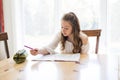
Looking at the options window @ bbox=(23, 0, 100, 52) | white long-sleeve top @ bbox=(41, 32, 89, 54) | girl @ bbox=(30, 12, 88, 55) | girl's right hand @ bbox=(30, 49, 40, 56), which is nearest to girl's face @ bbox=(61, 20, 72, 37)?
girl @ bbox=(30, 12, 88, 55)

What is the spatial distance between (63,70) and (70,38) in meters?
0.77

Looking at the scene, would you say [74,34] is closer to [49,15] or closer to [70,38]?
[70,38]

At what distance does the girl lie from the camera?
204cm

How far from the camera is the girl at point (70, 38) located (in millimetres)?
2037

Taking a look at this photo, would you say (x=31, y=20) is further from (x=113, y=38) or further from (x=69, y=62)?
(x=69, y=62)

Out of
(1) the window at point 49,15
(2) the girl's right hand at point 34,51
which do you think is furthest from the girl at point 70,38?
(1) the window at point 49,15

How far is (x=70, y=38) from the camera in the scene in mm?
2135

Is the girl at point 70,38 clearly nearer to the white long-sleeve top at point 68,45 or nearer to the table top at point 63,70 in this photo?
the white long-sleeve top at point 68,45

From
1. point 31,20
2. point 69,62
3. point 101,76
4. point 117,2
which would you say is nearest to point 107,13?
point 117,2

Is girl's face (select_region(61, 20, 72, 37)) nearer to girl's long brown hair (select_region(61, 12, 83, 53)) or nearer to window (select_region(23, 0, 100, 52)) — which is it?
girl's long brown hair (select_region(61, 12, 83, 53))

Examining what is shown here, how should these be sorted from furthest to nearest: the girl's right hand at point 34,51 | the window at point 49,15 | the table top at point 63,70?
the window at point 49,15
the girl's right hand at point 34,51
the table top at point 63,70

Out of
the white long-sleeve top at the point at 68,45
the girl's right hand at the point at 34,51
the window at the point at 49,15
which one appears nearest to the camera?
the girl's right hand at the point at 34,51

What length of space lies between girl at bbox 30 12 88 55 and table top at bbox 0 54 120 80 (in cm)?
31

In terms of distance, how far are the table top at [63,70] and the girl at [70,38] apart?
31cm
